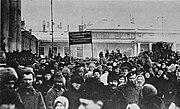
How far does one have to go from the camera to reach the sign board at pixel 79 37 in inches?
149

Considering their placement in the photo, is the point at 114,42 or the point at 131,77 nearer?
the point at 131,77

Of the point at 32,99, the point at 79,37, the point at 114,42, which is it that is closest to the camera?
the point at 32,99

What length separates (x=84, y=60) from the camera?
4.08 m

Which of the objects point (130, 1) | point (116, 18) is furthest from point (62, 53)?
point (130, 1)

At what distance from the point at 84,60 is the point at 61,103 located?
1221 mm

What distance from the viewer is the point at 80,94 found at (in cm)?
312

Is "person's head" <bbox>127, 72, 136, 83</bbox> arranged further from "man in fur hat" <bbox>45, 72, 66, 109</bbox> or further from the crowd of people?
"man in fur hat" <bbox>45, 72, 66, 109</bbox>

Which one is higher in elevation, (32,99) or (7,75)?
(7,75)

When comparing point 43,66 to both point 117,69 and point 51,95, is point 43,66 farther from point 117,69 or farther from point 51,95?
point 117,69

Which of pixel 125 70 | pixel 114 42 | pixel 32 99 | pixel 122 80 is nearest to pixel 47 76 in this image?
pixel 32 99

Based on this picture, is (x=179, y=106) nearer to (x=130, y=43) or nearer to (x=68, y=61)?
(x=68, y=61)

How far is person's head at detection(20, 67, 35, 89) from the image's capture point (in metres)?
3.05

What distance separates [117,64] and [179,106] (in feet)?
2.67

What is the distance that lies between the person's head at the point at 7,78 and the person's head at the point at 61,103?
385mm
